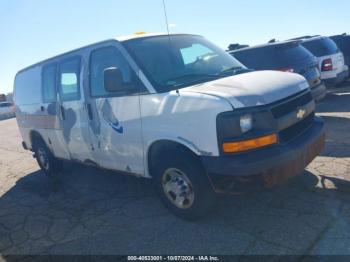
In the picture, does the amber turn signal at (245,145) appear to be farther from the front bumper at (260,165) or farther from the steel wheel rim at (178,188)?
the steel wheel rim at (178,188)

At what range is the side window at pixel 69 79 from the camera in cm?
511

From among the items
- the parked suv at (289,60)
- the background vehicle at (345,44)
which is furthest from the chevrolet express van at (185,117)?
the background vehicle at (345,44)

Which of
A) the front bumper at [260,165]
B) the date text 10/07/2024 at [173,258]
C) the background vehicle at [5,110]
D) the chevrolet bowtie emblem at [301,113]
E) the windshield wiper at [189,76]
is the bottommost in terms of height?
the background vehicle at [5,110]

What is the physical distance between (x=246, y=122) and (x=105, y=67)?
2.20m

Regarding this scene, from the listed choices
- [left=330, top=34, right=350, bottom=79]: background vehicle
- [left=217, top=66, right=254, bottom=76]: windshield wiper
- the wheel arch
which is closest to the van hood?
[left=217, top=66, right=254, bottom=76]: windshield wiper

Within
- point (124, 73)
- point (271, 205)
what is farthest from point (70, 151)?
point (271, 205)

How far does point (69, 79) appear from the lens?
5352 mm

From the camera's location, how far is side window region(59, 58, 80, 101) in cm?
511

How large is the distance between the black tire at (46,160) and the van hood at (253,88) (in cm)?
409

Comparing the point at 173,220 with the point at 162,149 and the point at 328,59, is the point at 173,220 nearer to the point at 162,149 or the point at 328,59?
the point at 162,149

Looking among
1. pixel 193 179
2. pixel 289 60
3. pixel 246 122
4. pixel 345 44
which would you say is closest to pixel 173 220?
pixel 193 179

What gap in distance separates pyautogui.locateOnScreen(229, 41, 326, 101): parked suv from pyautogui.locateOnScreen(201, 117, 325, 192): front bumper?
13.7 feet

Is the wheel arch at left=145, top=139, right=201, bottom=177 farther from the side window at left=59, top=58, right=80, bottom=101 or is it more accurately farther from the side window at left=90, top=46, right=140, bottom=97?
the side window at left=59, top=58, right=80, bottom=101

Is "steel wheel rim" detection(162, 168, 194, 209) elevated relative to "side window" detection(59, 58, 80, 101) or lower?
lower
